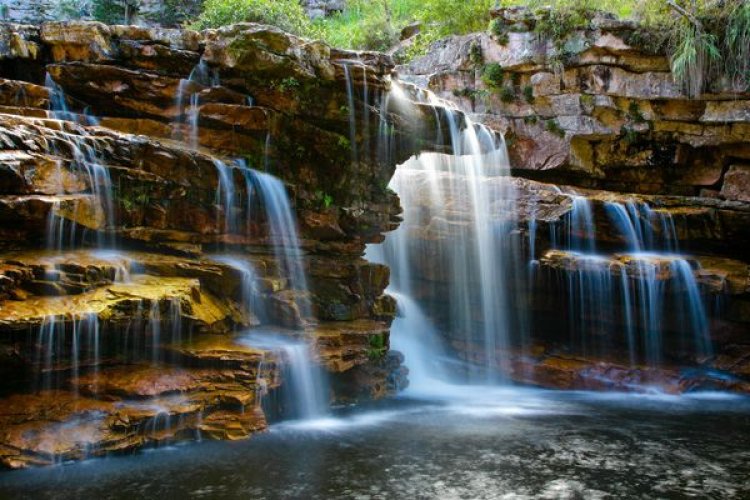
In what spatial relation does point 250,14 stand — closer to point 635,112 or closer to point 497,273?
point 497,273

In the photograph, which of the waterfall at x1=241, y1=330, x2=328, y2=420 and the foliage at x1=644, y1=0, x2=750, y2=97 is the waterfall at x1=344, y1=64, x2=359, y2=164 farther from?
the foliage at x1=644, y1=0, x2=750, y2=97

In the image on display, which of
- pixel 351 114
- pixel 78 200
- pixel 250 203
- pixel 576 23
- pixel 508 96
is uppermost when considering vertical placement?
pixel 576 23

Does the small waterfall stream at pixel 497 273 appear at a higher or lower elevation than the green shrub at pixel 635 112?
lower

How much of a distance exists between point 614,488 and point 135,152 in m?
8.51

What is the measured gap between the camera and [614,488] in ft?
23.2

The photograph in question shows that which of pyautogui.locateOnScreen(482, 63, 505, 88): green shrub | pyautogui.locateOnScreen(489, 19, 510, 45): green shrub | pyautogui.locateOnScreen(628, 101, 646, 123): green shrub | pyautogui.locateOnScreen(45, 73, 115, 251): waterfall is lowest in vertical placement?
pyautogui.locateOnScreen(45, 73, 115, 251): waterfall

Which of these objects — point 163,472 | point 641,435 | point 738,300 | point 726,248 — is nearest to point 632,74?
point 726,248

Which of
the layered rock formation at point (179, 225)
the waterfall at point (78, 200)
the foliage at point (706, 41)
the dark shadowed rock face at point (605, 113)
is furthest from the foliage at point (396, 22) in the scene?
the waterfall at point (78, 200)

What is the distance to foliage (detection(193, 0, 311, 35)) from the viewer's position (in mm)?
19859

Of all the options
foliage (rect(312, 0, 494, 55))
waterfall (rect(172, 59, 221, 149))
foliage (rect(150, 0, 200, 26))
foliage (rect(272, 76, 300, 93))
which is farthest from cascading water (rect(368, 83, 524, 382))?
foliage (rect(150, 0, 200, 26))

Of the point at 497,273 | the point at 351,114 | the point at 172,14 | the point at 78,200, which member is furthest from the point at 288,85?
the point at 172,14

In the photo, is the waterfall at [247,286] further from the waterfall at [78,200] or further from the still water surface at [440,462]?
the still water surface at [440,462]

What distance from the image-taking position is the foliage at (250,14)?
1986 cm

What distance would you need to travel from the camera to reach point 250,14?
19875 millimetres
